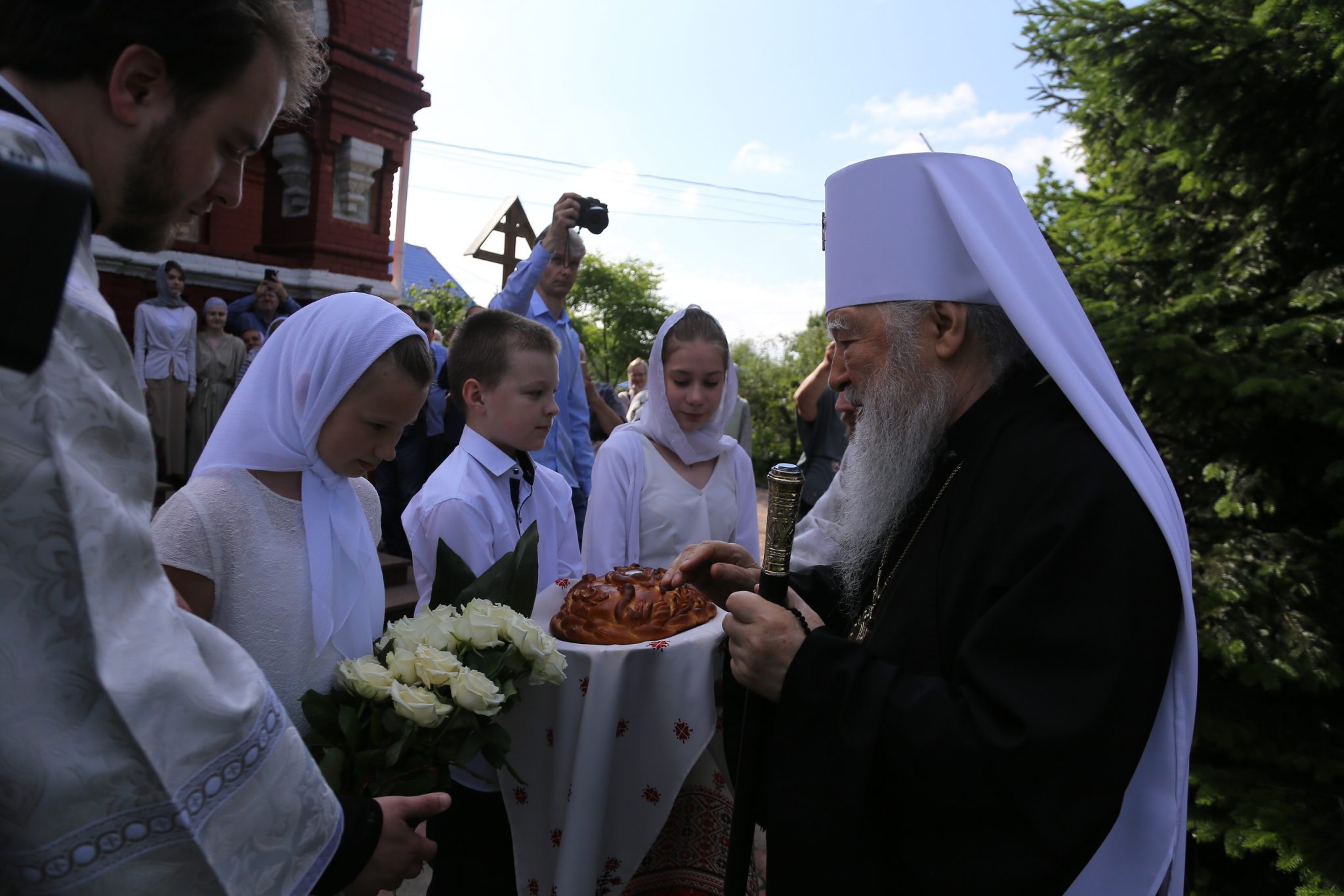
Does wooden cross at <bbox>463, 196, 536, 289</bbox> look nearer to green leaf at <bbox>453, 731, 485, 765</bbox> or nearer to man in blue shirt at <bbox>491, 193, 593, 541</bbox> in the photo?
man in blue shirt at <bbox>491, 193, 593, 541</bbox>

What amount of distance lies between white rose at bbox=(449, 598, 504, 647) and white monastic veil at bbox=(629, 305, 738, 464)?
178 centimetres

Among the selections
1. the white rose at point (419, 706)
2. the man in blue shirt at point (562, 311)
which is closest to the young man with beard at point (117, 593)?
the white rose at point (419, 706)

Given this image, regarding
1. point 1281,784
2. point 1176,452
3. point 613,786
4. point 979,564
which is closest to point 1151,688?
point 979,564

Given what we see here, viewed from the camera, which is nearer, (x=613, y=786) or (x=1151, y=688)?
(x=1151, y=688)

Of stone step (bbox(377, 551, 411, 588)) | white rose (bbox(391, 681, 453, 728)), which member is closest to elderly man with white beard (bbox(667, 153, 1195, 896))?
white rose (bbox(391, 681, 453, 728))

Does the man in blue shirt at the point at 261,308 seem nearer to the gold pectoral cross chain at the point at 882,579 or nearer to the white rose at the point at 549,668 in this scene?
the white rose at the point at 549,668

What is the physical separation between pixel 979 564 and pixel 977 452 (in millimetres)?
302

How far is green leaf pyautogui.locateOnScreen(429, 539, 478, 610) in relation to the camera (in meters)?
2.25

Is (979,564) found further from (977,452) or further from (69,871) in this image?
(69,871)

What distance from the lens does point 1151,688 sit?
5.05ft

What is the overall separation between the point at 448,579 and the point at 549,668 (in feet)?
1.47

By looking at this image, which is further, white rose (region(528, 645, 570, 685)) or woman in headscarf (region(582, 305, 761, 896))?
woman in headscarf (region(582, 305, 761, 896))

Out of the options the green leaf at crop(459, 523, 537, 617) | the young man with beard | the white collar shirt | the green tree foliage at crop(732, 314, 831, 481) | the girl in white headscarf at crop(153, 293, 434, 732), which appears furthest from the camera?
the green tree foliage at crop(732, 314, 831, 481)

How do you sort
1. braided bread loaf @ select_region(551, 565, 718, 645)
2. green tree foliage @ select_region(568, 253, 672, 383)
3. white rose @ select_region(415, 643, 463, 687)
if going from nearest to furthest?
white rose @ select_region(415, 643, 463, 687) → braided bread loaf @ select_region(551, 565, 718, 645) → green tree foliage @ select_region(568, 253, 672, 383)
